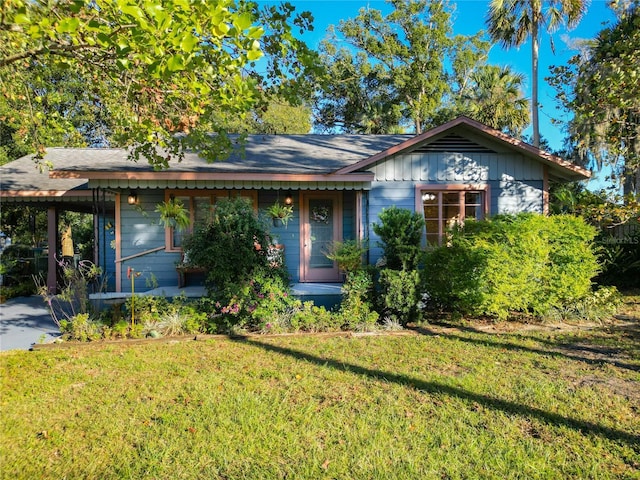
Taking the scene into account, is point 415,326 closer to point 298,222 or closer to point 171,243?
point 298,222

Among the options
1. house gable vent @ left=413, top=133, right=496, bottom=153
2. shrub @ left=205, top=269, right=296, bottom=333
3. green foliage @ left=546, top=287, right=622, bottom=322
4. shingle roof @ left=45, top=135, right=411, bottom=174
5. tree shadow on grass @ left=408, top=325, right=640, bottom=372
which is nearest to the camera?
tree shadow on grass @ left=408, top=325, right=640, bottom=372

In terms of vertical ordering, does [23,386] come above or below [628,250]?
below

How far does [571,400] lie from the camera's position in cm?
370

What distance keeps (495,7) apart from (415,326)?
684 inches

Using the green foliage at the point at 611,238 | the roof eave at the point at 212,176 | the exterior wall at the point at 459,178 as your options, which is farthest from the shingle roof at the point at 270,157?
the green foliage at the point at 611,238

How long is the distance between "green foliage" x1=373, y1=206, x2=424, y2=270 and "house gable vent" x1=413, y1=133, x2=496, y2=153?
2.42m

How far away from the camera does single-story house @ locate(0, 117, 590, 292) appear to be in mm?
7992

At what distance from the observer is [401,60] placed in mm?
23750

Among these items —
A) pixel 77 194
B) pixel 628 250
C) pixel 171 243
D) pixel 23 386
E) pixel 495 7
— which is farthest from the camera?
pixel 495 7

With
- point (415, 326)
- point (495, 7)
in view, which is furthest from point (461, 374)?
point (495, 7)

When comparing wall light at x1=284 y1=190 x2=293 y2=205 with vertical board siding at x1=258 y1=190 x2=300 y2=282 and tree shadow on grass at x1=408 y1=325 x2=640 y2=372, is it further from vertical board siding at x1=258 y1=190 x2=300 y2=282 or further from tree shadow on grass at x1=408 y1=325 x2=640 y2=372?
tree shadow on grass at x1=408 y1=325 x2=640 y2=372

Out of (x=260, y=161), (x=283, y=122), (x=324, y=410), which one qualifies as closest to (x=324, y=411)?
(x=324, y=410)

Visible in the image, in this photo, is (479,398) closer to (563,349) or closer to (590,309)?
(563,349)

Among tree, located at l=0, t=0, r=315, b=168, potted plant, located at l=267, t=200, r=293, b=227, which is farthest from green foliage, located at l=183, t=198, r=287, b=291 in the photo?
potted plant, located at l=267, t=200, r=293, b=227
